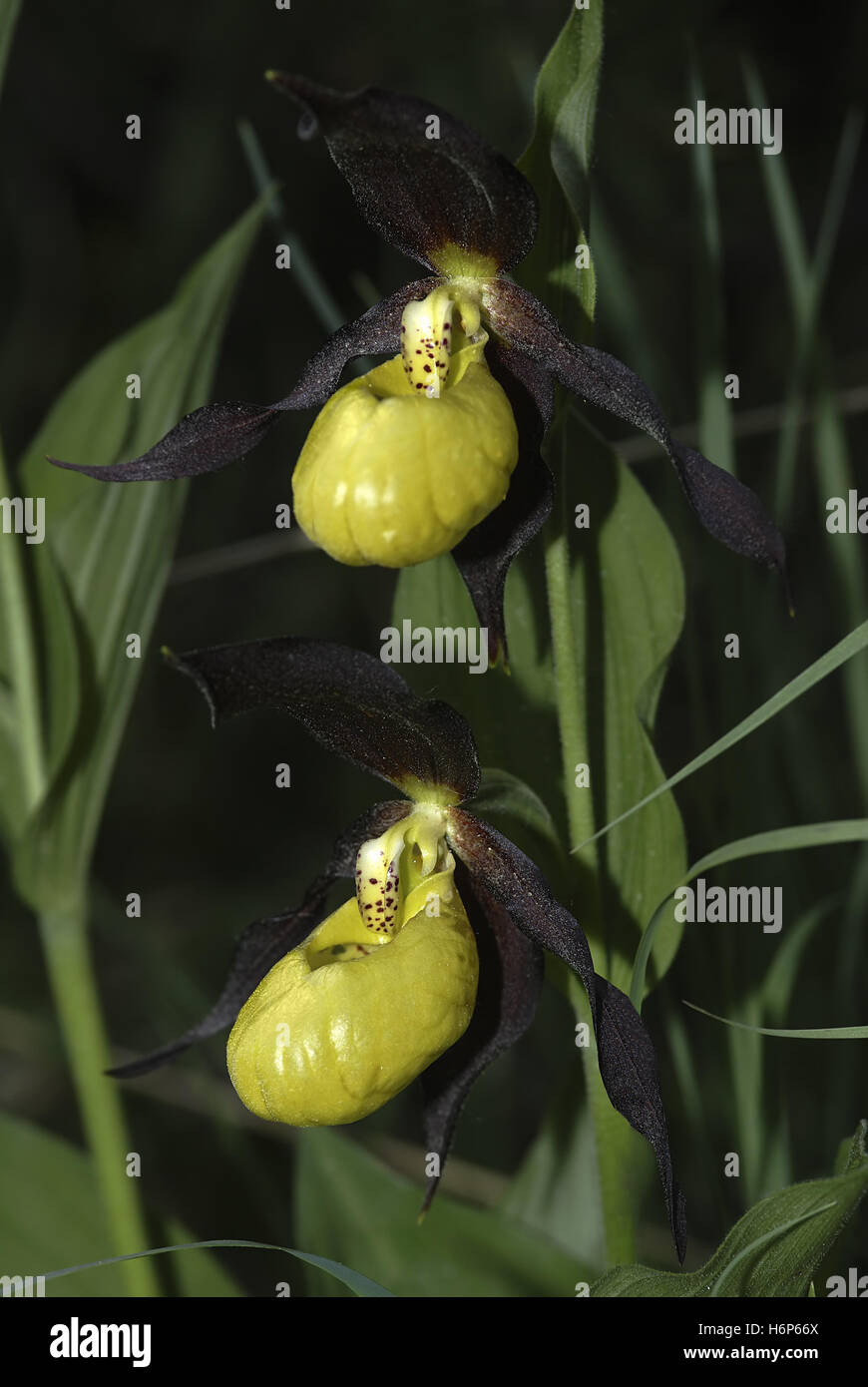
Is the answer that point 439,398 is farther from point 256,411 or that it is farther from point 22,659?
point 22,659

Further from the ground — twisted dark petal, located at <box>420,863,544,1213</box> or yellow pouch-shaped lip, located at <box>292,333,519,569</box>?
yellow pouch-shaped lip, located at <box>292,333,519,569</box>

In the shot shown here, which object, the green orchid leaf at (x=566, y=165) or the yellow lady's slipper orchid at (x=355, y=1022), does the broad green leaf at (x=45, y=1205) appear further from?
the green orchid leaf at (x=566, y=165)

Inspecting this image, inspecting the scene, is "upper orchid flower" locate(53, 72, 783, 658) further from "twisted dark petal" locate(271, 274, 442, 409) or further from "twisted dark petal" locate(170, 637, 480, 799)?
"twisted dark petal" locate(170, 637, 480, 799)

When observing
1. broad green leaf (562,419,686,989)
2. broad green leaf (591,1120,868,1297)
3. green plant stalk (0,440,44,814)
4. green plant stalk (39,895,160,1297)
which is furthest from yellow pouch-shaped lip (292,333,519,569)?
green plant stalk (39,895,160,1297)

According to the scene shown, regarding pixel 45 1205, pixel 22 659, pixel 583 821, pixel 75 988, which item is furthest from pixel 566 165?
pixel 45 1205

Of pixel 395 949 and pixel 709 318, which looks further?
pixel 709 318

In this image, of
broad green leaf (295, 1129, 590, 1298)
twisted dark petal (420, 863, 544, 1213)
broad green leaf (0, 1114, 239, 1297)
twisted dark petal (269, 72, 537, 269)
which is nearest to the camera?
twisted dark petal (269, 72, 537, 269)

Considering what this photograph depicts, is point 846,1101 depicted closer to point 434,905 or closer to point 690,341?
point 434,905
